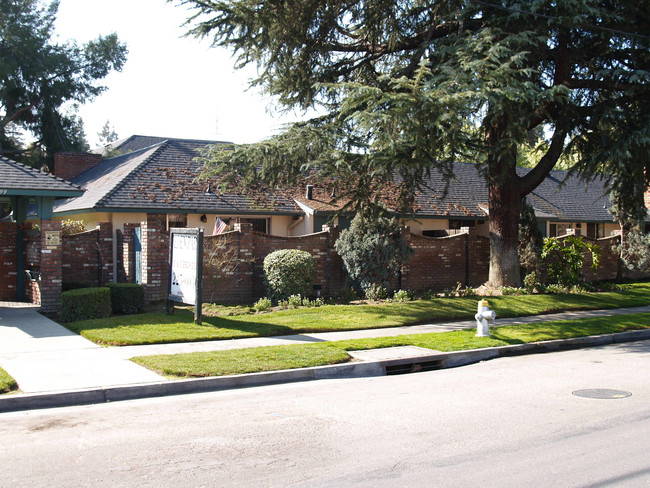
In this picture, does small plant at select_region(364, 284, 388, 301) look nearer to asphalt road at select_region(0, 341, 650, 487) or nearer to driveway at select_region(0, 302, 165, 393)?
driveway at select_region(0, 302, 165, 393)

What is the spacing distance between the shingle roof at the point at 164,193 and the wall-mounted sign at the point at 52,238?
4.53 meters

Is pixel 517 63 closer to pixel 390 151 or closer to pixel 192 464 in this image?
pixel 390 151

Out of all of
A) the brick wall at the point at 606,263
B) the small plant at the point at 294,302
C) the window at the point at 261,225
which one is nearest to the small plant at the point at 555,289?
the brick wall at the point at 606,263

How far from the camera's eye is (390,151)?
47.8ft

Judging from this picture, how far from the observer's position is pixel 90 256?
1752cm

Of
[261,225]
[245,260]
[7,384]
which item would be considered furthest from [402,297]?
[7,384]

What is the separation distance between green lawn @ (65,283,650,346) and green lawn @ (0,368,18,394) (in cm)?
299

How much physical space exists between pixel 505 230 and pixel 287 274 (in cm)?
698

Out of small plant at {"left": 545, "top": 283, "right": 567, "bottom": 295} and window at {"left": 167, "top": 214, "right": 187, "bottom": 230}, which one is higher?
window at {"left": 167, "top": 214, "right": 187, "bottom": 230}

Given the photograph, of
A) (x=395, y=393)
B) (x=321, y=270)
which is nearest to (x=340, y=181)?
(x=321, y=270)

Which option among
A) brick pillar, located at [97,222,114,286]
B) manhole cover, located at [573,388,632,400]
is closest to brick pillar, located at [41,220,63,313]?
brick pillar, located at [97,222,114,286]

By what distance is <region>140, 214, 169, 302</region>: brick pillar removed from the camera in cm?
1611

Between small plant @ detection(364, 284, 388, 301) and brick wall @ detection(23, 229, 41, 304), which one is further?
small plant @ detection(364, 284, 388, 301)

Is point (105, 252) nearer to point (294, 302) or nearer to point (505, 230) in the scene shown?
point (294, 302)
